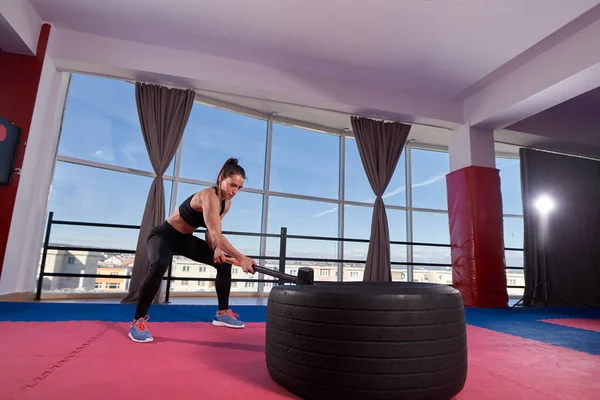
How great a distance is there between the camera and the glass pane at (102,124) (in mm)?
3842

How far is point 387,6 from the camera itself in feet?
9.81

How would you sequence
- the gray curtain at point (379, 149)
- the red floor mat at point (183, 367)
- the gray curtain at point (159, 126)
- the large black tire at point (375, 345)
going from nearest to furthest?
the large black tire at point (375, 345), the red floor mat at point (183, 367), the gray curtain at point (159, 126), the gray curtain at point (379, 149)

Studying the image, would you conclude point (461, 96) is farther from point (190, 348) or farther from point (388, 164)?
point (190, 348)

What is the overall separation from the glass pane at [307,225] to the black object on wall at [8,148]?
10.1 ft

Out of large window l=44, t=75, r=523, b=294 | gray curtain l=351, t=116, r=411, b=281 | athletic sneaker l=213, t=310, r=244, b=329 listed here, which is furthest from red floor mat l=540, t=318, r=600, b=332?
athletic sneaker l=213, t=310, r=244, b=329

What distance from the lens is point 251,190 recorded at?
5203 mm

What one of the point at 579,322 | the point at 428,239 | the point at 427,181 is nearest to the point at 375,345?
the point at 579,322

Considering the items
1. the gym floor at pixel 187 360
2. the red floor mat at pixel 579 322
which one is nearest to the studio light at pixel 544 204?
the red floor mat at pixel 579 322

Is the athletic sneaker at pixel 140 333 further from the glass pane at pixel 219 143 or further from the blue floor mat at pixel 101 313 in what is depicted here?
the glass pane at pixel 219 143

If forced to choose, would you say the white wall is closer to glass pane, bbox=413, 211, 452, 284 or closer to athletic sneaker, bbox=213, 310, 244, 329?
athletic sneaker, bbox=213, 310, 244, 329

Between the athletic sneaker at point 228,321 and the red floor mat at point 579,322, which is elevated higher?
the athletic sneaker at point 228,321

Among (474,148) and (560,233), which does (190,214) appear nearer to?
(474,148)

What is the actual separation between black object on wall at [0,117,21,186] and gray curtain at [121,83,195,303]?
1.10m

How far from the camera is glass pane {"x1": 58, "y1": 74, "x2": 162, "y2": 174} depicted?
384cm
